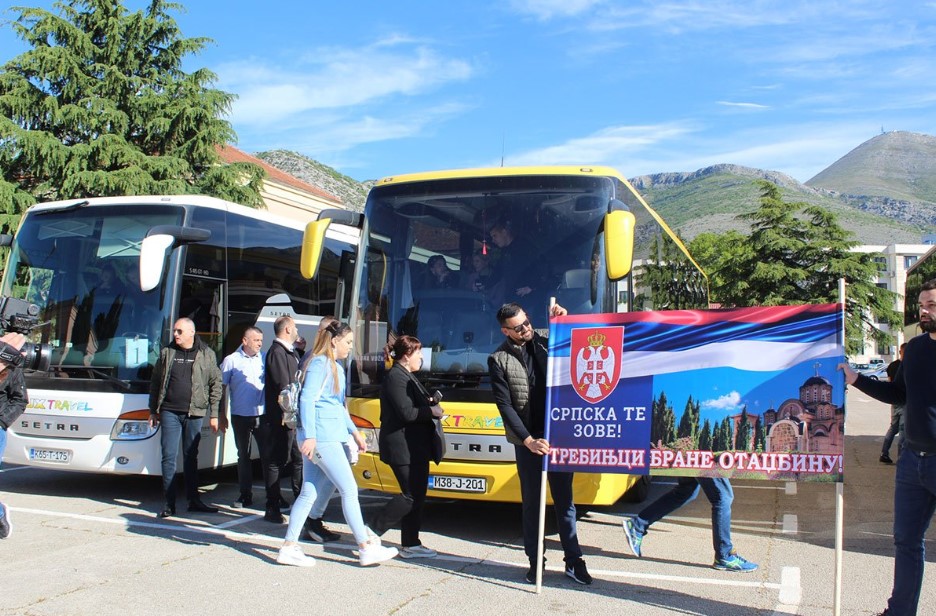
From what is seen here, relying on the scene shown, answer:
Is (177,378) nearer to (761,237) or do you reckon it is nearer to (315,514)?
(315,514)

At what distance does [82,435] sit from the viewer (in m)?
8.68

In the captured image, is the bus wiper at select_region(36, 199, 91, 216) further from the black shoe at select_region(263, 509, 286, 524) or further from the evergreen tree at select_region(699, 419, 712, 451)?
the evergreen tree at select_region(699, 419, 712, 451)

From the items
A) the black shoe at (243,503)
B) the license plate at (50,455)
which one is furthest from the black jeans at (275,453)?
the license plate at (50,455)

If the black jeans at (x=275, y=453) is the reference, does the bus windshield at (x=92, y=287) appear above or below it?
above

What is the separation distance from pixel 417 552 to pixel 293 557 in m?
0.98

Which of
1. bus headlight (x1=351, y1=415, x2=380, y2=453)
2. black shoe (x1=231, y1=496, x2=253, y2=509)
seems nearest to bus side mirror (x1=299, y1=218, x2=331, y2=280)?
bus headlight (x1=351, y1=415, x2=380, y2=453)

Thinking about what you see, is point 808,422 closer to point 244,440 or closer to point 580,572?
point 580,572

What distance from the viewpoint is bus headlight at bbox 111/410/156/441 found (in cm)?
862

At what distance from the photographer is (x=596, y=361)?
19.0 ft

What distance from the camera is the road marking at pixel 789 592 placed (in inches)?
210

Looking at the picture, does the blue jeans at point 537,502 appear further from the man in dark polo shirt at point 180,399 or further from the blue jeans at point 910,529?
the man in dark polo shirt at point 180,399

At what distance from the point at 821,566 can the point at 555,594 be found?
224 centimetres

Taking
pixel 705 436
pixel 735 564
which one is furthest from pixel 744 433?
pixel 735 564

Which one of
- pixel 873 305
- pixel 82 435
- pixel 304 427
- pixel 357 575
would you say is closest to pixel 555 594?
pixel 357 575
